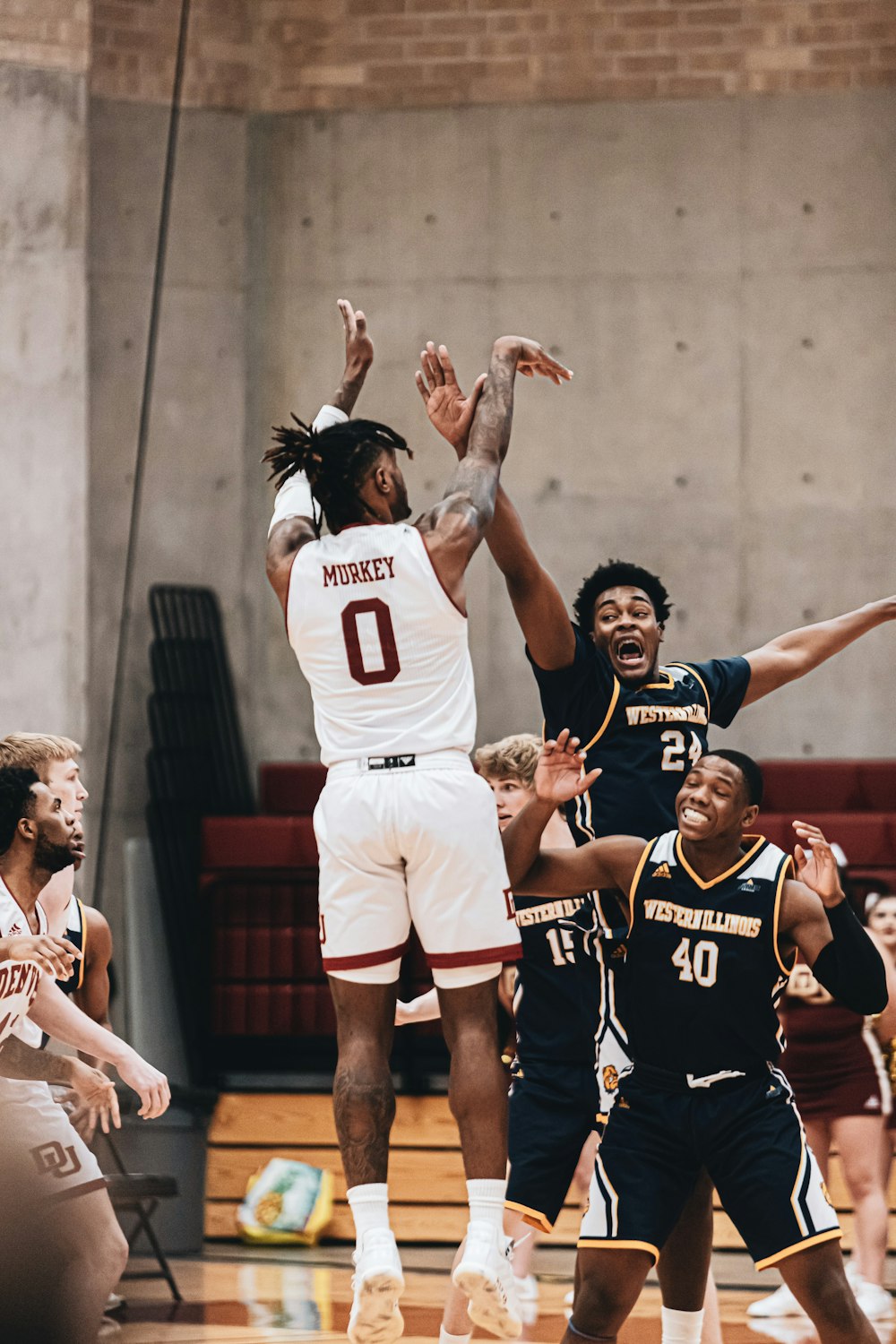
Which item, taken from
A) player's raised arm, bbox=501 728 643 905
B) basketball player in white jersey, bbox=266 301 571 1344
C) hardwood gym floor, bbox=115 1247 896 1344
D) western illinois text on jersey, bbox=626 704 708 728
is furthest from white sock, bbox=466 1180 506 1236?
hardwood gym floor, bbox=115 1247 896 1344

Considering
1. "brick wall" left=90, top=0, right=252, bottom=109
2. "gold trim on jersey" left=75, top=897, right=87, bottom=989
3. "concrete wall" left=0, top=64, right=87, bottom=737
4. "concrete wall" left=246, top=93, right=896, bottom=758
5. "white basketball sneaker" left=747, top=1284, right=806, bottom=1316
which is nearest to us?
"gold trim on jersey" left=75, top=897, right=87, bottom=989

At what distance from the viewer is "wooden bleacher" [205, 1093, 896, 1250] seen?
8.88 m

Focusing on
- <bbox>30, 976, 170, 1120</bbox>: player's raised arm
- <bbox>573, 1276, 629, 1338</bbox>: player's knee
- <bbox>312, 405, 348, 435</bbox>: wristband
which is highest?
<bbox>312, 405, 348, 435</bbox>: wristband

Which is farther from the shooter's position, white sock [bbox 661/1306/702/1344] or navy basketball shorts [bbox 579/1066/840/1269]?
white sock [bbox 661/1306/702/1344]

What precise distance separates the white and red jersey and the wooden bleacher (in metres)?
4.13

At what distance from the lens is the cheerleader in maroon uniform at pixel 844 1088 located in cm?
735

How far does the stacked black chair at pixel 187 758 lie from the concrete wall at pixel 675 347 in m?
0.43

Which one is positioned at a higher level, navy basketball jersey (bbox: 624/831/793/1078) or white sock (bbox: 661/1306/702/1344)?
navy basketball jersey (bbox: 624/831/793/1078)

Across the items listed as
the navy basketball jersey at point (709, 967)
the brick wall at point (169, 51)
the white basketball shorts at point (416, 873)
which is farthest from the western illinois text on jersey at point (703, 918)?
the brick wall at point (169, 51)

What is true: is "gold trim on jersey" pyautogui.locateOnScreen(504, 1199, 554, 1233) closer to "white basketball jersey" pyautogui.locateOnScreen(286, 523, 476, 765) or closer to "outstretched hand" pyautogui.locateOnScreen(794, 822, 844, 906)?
"outstretched hand" pyautogui.locateOnScreen(794, 822, 844, 906)

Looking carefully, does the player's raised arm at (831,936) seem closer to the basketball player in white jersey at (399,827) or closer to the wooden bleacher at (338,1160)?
the basketball player in white jersey at (399,827)

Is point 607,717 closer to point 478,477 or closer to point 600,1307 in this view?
point 478,477

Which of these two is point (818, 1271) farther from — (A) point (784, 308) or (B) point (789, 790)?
(A) point (784, 308)

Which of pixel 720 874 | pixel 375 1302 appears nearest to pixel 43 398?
pixel 720 874
